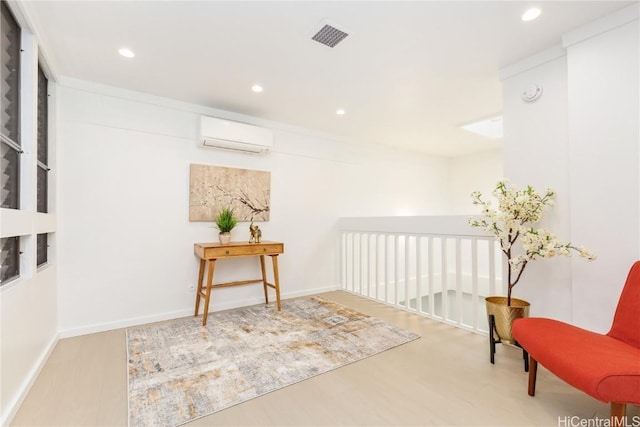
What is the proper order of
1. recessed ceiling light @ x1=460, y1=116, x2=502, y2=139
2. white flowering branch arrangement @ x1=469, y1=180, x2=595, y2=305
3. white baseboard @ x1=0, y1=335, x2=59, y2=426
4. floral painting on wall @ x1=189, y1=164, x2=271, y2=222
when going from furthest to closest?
recessed ceiling light @ x1=460, y1=116, x2=502, y2=139 < floral painting on wall @ x1=189, y1=164, x2=271, y2=222 < white flowering branch arrangement @ x1=469, y1=180, x2=595, y2=305 < white baseboard @ x1=0, y1=335, x2=59, y2=426

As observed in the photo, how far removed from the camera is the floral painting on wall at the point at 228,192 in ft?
11.2

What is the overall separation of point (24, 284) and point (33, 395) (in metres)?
0.68

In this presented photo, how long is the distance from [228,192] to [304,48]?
1912 millimetres

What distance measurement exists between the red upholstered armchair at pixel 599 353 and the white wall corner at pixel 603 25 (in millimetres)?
1565

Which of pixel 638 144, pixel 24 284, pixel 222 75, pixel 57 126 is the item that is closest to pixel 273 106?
pixel 222 75

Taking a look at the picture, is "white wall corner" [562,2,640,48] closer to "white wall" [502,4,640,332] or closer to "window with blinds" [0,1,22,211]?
"white wall" [502,4,640,332]

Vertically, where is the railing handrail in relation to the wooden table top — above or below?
above

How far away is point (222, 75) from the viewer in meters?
2.77

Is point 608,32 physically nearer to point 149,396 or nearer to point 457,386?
point 457,386

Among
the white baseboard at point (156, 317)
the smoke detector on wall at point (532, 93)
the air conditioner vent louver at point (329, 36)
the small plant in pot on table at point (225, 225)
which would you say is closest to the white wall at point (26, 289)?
the white baseboard at point (156, 317)

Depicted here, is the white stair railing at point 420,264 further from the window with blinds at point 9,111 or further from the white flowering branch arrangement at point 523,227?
the window with blinds at point 9,111

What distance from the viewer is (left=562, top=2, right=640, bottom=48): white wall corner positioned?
6.32ft

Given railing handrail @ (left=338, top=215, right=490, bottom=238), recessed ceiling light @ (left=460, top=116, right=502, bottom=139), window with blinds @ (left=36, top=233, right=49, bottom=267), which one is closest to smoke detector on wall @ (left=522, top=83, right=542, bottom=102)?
railing handrail @ (left=338, top=215, right=490, bottom=238)

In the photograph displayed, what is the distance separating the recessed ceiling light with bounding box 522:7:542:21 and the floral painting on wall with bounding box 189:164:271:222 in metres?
2.91
